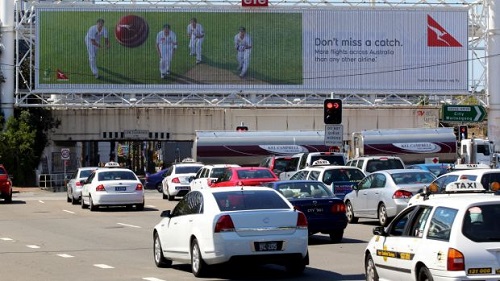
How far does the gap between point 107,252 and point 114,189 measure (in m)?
15.5

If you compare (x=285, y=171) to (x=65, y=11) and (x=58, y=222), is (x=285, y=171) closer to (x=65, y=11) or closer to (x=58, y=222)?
(x=58, y=222)

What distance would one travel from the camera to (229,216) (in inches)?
643

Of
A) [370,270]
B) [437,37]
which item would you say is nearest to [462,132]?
[437,37]

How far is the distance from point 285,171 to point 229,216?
1105 inches

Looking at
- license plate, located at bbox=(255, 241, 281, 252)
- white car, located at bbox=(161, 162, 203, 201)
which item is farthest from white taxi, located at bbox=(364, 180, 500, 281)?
white car, located at bbox=(161, 162, 203, 201)

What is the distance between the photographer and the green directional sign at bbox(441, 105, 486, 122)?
62.9m

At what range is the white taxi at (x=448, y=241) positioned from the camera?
38.8ft

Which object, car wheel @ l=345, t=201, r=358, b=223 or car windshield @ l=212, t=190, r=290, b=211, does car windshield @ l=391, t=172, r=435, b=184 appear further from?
car windshield @ l=212, t=190, r=290, b=211

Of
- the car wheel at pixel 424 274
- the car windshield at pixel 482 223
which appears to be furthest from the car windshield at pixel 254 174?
the car windshield at pixel 482 223

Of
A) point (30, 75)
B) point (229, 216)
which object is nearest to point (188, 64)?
point (30, 75)

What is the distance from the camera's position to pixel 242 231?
16.2 meters

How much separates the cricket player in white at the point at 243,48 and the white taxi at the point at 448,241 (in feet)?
184

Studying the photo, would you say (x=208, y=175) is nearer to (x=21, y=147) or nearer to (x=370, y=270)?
(x=370, y=270)

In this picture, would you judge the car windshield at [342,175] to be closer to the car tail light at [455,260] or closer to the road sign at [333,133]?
the road sign at [333,133]
